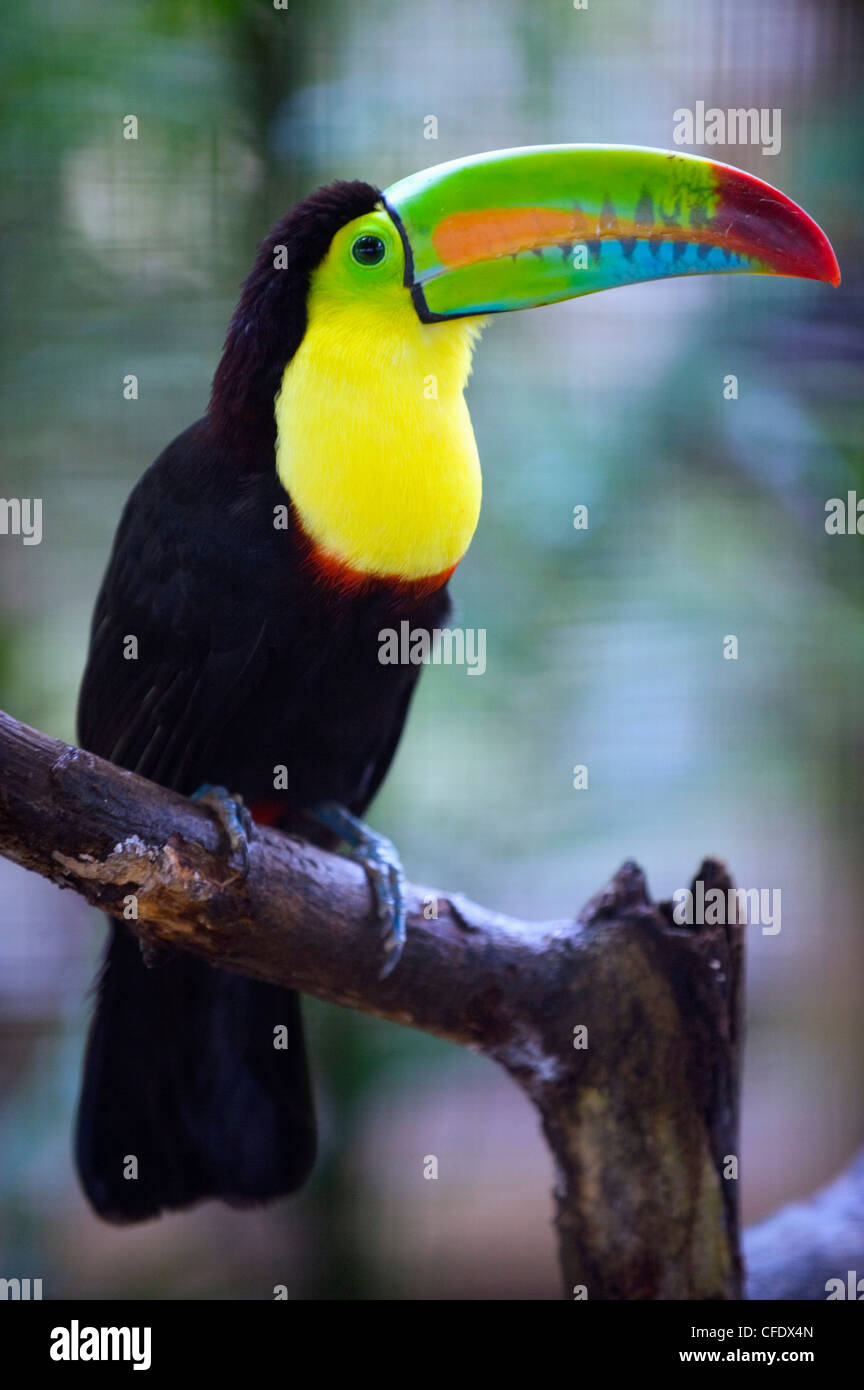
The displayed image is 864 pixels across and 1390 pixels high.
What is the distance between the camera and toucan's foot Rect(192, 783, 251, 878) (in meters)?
1.36

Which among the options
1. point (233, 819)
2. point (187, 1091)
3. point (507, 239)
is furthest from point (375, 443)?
point (187, 1091)

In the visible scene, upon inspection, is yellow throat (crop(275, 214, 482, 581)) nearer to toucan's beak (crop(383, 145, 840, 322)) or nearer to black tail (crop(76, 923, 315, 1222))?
toucan's beak (crop(383, 145, 840, 322))

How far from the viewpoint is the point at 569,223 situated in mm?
1497

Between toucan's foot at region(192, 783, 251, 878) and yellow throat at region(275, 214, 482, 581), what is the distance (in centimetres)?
32

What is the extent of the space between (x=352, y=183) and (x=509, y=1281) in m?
2.09

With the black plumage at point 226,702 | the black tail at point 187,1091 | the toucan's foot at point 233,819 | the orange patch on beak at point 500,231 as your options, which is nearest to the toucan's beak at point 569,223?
the orange patch on beak at point 500,231

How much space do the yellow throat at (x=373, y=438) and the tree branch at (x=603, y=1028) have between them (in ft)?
1.34

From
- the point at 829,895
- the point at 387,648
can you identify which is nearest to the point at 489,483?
the point at 387,648

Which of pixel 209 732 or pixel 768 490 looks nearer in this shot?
pixel 209 732

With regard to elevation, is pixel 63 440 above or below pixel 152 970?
above

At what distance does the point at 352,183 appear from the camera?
58.1 inches

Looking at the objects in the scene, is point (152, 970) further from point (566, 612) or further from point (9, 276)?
point (9, 276)

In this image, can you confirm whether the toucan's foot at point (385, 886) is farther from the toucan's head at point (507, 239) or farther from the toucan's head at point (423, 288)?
the toucan's head at point (507, 239)

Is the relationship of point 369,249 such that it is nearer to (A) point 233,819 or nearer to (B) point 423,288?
(B) point 423,288
